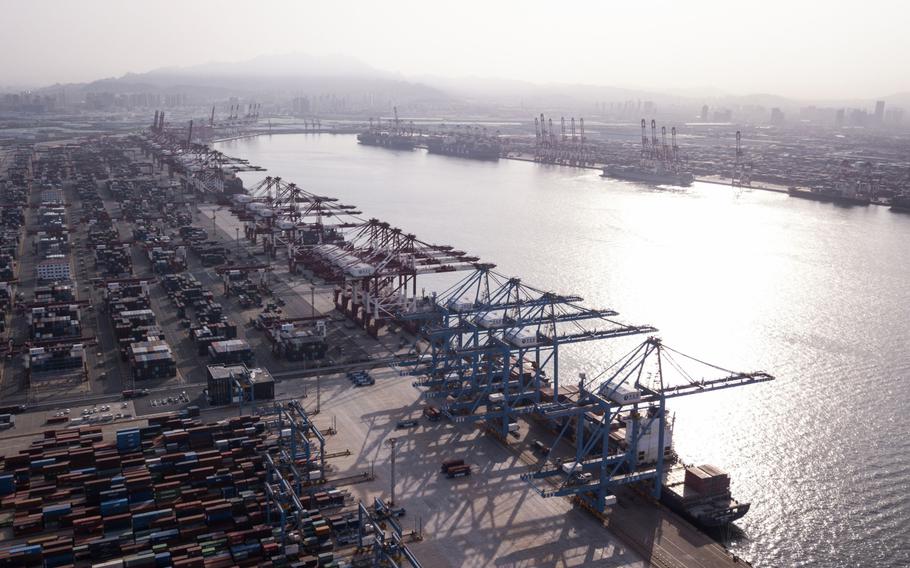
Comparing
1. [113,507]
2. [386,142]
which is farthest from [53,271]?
[386,142]

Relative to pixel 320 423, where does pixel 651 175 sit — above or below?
above

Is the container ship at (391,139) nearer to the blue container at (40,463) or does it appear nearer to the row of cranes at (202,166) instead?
the row of cranes at (202,166)

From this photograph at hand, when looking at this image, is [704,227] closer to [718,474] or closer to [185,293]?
[185,293]

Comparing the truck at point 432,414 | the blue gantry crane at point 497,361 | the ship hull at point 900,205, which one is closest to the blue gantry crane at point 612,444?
the blue gantry crane at point 497,361

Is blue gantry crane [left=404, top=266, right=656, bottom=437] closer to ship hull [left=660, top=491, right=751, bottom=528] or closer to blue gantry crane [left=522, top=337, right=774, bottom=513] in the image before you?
blue gantry crane [left=522, top=337, right=774, bottom=513]

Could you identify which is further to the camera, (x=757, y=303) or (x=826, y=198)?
(x=826, y=198)

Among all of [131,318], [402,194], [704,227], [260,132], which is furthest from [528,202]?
[260,132]

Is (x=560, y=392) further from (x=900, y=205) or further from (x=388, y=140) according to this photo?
(x=388, y=140)
